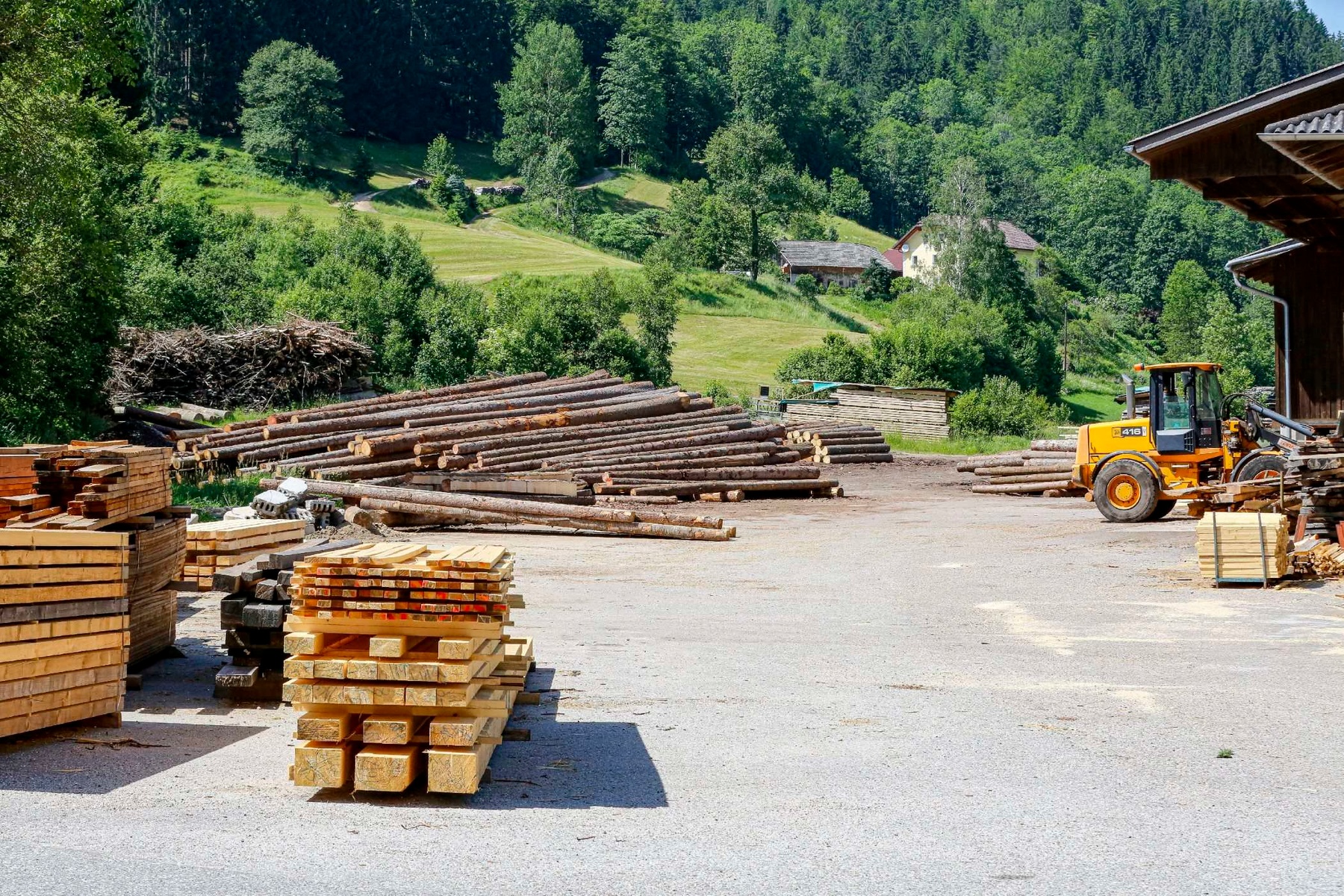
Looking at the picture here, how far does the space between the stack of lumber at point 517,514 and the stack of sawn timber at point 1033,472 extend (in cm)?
986

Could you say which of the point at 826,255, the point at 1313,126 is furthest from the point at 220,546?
the point at 826,255

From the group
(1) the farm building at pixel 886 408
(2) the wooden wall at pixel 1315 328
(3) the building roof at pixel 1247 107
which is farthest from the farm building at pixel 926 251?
(3) the building roof at pixel 1247 107

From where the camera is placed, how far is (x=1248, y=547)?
14953 millimetres

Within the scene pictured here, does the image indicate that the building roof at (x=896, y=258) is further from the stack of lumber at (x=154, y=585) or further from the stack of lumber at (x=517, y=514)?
the stack of lumber at (x=154, y=585)

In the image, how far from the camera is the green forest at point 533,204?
25125 millimetres

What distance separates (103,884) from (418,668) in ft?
6.13

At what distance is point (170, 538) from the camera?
11172 millimetres

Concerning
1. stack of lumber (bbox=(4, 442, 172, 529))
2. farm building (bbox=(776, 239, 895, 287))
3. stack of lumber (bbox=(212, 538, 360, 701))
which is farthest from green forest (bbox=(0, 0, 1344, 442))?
stack of lumber (bbox=(212, 538, 360, 701))

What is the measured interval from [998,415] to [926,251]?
70.0 m

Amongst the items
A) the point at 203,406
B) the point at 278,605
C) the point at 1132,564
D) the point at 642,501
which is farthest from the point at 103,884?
the point at 203,406

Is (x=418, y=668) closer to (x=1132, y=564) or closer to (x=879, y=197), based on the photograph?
(x=1132, y=564)

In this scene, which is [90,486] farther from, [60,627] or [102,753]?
[102,753]

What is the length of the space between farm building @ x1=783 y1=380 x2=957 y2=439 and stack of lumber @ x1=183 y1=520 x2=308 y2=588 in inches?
1280

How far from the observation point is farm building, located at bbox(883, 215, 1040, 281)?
9106 cm
